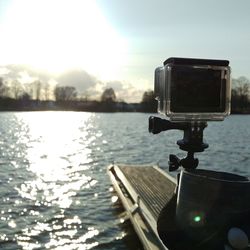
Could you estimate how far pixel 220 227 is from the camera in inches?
80.3

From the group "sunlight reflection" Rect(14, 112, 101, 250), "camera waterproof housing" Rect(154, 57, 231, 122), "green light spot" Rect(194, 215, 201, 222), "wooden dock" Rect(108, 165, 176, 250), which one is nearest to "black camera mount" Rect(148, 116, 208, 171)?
"camera waterproof housing" Rect(154, 57, 231, 122)

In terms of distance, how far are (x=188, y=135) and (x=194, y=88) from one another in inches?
13.0

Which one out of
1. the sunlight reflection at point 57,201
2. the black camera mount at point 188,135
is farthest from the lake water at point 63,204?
the black camera mount at point 188,135

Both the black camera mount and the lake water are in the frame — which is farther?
the lake water

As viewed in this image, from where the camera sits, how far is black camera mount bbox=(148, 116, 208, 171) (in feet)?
7.94

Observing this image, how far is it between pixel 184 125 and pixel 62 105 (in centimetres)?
16559

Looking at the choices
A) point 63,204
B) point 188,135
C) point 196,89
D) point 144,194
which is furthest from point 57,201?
point 196,89

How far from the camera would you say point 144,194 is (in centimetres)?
1181

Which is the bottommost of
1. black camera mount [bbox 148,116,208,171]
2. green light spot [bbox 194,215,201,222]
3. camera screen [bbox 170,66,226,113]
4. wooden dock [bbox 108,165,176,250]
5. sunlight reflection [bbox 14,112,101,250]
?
sunlight reflection [bbox 14,112,101,250]

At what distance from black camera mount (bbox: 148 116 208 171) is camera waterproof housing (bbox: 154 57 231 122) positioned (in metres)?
0.11

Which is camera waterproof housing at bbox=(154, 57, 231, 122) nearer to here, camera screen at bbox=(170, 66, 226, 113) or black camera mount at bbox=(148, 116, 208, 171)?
camera screen at bbox=(170, 66, 226, 113)

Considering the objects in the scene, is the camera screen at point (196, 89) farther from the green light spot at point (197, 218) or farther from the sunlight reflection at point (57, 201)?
the sunlight reflection at point (57, 201)

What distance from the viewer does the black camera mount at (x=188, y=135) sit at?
7.94 feet

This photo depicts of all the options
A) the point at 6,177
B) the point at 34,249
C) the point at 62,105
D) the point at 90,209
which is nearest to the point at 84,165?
the point at 6,177
